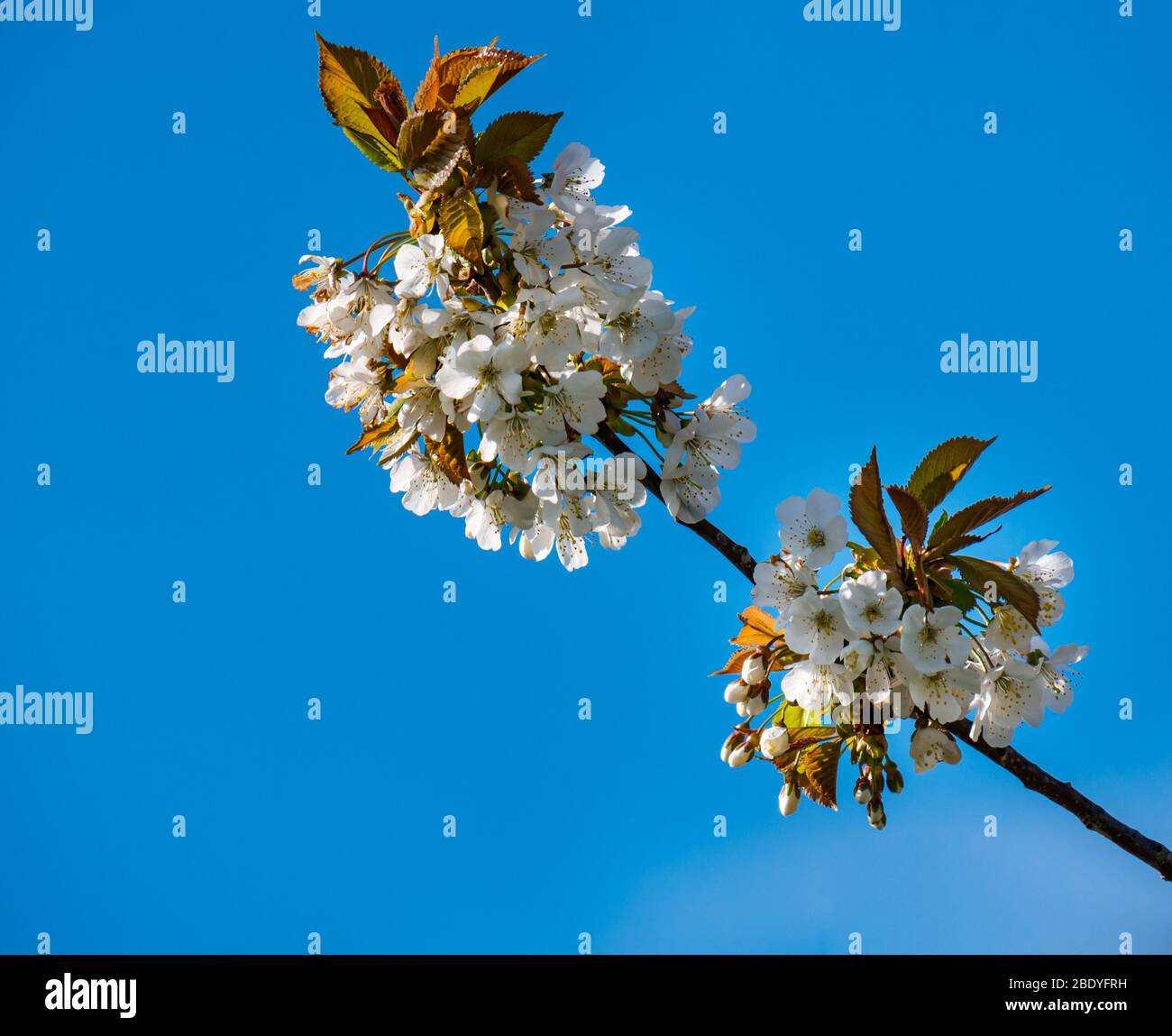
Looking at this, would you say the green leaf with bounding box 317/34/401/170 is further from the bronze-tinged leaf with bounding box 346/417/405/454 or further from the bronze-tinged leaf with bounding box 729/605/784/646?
the bronze-tinged leaf with bounding box 729/605/784/646

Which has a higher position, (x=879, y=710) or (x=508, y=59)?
(x=508, y=59)

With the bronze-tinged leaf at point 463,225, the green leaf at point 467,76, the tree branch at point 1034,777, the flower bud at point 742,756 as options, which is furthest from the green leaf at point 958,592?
the green leaf at point 467,76

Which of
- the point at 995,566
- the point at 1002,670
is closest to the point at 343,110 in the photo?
the point at 995,566

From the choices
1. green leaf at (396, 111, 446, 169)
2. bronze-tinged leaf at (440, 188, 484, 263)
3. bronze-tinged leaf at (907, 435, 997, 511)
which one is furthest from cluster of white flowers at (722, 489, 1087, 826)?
green leaf at (396, 111, 446, 169)

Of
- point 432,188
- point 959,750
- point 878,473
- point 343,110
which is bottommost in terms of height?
point 959,750

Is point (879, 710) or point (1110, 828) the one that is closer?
point (1110, 828)

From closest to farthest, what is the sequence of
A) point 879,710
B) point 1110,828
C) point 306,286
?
1. point 1110,828
2. point 879,710
3. point 306,286

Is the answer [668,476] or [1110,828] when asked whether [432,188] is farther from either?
[1110,828]

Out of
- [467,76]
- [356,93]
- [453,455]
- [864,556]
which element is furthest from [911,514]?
[356,93]
